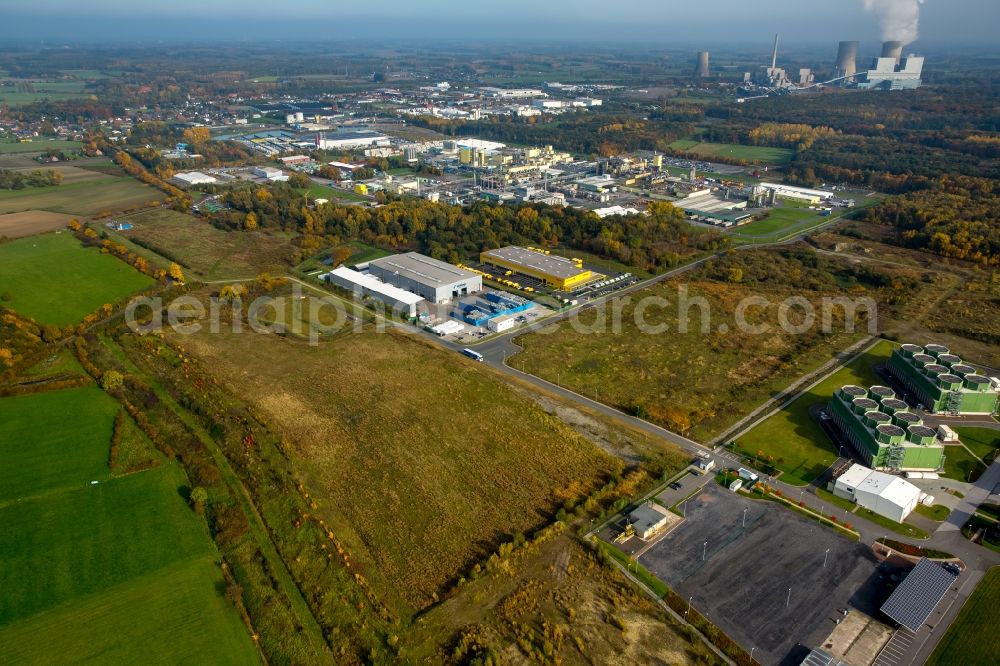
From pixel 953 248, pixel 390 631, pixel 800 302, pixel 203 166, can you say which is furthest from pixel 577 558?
pixel 203 166

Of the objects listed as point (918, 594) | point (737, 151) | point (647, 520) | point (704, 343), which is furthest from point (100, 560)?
point (737, 151)

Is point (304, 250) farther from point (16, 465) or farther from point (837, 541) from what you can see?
point (837, 541)

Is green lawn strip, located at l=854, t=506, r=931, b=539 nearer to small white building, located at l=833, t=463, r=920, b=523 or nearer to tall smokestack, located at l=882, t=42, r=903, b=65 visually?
small white building, located at l=833, t=463, r=920, b=523

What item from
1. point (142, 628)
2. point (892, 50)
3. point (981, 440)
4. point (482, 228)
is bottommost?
point (142, 628)

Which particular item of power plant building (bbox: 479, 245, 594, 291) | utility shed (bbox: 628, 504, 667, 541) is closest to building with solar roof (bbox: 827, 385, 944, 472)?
utility shed (bbox: 628, 504, 667, 541)

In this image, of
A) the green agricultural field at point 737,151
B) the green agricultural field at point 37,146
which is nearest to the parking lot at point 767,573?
the green agricultural field at point 737,151

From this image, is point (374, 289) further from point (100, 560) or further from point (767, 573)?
point (767, 573)
